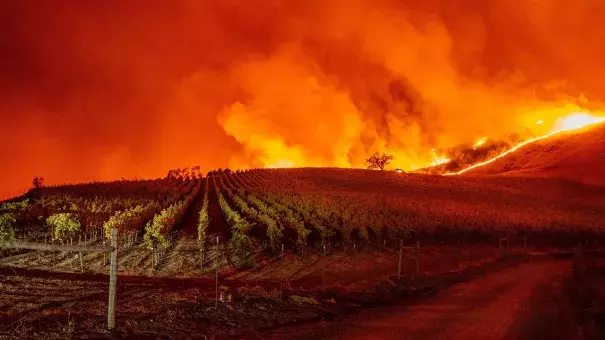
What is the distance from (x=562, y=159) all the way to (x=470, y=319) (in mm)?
106765

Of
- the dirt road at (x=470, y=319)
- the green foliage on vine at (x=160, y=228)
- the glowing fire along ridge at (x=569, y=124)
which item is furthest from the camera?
the glowing fire along ridge at (x=569, y=124)

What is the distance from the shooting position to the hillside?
103 metres

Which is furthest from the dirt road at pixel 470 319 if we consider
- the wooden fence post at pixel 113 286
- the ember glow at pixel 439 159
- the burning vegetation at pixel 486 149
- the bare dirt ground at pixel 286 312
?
the ember glow at pixel 439 159

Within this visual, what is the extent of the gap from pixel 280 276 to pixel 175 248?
905cm

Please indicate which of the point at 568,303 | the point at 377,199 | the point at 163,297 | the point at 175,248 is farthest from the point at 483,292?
the point at 377,199

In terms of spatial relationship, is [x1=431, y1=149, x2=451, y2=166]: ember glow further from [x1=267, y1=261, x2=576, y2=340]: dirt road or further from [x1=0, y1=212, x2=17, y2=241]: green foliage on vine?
[x1=267, y1=261, x2=576, y2=340]: dirt road

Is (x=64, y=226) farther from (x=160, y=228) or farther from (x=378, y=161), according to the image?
(x=378, y=161)

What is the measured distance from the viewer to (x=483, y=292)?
22750mm

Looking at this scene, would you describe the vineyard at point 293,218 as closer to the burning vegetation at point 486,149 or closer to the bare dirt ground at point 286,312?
the bare dirt ground at point 286,312

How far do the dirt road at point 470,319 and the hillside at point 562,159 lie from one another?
81.5 metres

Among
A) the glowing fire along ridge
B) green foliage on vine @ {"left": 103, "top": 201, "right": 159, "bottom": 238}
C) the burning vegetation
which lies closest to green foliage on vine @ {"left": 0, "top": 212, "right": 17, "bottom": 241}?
green foliage on vine @ {"left": 103, "top": 201, "right": 159, "bottom": 238}

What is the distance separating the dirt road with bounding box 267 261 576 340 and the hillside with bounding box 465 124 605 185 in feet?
267

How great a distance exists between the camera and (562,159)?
374ft

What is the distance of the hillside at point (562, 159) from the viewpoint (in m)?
103
